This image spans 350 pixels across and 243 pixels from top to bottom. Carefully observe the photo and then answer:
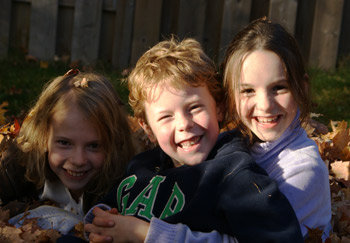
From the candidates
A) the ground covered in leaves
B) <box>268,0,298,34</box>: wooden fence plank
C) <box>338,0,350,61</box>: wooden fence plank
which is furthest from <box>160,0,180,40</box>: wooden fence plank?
the ground covered in leaves

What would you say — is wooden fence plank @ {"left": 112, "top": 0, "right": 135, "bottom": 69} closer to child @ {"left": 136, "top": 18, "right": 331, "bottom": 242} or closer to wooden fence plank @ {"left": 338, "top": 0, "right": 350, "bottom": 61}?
wooden fence plank @ {"left": 338, "top": 0, "right": 350, "bottom": 61}

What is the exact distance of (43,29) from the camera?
643 cm

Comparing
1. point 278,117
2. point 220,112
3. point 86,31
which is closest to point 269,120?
point 278,117

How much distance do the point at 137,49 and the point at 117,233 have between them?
13.1 feet

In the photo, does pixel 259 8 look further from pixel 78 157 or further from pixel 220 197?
pixel 220 197

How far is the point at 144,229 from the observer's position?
8.32 ft

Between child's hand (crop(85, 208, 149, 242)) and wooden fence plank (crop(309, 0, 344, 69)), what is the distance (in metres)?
4.20

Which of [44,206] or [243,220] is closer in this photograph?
[243,220]

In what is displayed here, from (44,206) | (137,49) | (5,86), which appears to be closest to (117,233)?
(44,206)

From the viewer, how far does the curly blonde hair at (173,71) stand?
2.69m

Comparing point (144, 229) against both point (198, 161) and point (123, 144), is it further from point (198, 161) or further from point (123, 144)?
point (123, 144)

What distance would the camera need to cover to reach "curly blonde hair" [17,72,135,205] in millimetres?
3209

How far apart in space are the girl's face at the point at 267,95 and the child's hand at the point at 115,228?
0.72 m

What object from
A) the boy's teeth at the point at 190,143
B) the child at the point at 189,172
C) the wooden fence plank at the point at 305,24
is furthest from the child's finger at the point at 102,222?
the wooden fence plank at the point at 305,24
